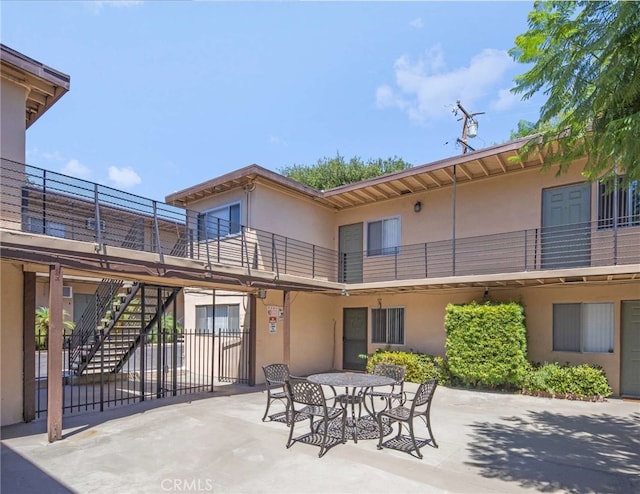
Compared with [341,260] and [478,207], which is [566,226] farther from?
[341,260]

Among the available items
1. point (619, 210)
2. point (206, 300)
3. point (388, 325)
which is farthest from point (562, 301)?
point (206, 300)

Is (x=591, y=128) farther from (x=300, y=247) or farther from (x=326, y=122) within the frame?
(x=326, y=122)

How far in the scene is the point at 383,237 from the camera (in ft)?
45.8

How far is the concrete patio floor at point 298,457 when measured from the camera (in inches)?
181

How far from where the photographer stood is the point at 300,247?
13539 mm

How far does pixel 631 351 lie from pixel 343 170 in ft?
58.8

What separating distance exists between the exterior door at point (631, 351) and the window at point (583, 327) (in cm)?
31

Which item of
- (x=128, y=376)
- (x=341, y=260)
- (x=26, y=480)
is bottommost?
(x=128, y=376)

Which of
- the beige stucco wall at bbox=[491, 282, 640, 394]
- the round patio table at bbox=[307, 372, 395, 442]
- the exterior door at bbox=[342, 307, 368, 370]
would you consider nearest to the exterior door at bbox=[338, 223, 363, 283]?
the exterior door at bbox=[342, 307, 368, 370]

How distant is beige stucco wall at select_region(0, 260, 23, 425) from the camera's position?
710 cm

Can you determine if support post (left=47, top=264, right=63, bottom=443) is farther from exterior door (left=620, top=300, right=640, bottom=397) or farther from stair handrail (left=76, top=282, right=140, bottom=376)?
exterior door (left=620, top=300, right=640, bottom=397)

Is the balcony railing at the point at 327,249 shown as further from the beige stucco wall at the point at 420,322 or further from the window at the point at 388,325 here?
the window at the point at 388,325

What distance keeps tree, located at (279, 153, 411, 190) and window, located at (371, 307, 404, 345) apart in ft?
39.7

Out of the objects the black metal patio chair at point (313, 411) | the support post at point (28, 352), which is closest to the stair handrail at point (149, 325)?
the support post at point (28, 352)
